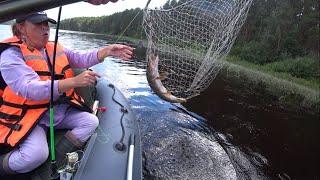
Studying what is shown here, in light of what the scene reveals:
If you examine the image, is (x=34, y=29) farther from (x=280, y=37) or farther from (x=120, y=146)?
(x=280, y=37)

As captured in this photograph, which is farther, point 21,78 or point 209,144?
point 209,144

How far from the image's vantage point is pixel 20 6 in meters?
1.07

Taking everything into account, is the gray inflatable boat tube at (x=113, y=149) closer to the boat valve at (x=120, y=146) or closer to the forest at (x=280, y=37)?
the boat valve at (x=120, y=146)

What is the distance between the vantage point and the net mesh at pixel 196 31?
12.8 feet

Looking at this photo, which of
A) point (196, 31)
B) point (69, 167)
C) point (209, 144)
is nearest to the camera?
point (69, 167)

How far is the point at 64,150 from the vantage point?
3.51m

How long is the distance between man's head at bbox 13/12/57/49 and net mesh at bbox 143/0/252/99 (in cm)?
91

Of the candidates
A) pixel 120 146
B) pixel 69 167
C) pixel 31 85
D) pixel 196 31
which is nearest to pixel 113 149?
pixel 120 146

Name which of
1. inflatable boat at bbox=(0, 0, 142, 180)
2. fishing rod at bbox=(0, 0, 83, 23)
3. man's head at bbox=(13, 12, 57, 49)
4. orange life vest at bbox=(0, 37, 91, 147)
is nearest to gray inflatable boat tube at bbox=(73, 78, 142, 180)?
inflatable boat at bbox=(0, 0, 142, 180)

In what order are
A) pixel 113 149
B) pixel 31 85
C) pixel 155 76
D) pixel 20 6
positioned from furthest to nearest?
pixel 113 149 < pixel 155 76 < pixel 31 85 < pixel 20 6

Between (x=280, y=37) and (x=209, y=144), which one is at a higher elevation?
(x=209, y=144)

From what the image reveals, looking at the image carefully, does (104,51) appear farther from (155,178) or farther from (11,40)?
(155,178)

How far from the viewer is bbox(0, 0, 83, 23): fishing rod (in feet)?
3.50

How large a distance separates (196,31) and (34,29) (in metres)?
2.19
